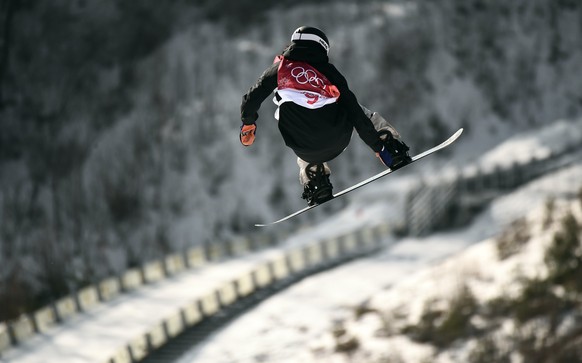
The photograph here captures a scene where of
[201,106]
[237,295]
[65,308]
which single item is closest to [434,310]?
[237,295]

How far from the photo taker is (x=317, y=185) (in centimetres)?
491

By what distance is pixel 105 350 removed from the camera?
2394 cm

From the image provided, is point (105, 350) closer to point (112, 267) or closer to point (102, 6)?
point (112, 267)

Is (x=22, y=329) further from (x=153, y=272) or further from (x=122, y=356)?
(x=153, y=272)

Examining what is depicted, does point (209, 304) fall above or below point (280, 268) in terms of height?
below

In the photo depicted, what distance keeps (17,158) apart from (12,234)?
740 centimetres

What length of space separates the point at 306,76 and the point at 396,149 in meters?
0.87

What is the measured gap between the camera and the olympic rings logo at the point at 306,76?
401 cm

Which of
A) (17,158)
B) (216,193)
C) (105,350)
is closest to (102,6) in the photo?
(17,158)

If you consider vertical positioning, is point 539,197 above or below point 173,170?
below

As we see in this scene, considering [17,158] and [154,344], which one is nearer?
[154,344]

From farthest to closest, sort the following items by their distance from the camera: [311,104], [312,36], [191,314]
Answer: [191,314], [311,104], [312,36]

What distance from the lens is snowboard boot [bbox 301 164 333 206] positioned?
4891mm

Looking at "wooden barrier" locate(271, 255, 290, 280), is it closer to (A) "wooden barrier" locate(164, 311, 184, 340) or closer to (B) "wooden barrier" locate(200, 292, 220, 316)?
(B) "wooden barrier" locate(200, 292, 220, 316)
